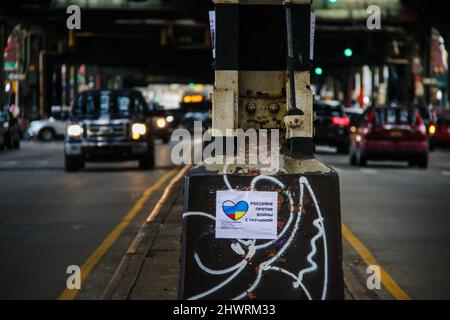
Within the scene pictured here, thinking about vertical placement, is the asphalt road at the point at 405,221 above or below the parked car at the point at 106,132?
below

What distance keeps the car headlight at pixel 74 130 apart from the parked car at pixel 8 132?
14989 millimetres

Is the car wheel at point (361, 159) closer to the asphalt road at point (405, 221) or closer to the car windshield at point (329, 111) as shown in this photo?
the asphalt road at point (405, 221)

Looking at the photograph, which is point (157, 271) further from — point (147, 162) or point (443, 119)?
point (443, 119)

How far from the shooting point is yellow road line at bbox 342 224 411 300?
35.1ft

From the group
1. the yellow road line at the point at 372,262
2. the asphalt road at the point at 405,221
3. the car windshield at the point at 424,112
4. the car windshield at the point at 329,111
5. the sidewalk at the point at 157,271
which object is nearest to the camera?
the sidewalk at the point at 157,271

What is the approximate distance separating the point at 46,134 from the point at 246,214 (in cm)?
5399

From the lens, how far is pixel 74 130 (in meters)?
29.5

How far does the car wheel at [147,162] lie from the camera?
30.0m

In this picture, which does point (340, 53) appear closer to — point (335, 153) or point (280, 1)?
point (335, 153)

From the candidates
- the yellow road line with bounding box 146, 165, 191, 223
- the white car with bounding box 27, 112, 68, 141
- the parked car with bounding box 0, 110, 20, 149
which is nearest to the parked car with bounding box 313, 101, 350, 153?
the parked car with bounding box 0, 110, 20, 149

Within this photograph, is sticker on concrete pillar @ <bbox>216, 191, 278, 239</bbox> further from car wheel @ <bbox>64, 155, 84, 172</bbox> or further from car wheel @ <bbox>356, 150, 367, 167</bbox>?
car wheel @ <bbox>356, 150, 367, 167</bbox>

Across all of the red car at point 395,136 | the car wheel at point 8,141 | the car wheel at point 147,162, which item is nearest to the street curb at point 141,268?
the car wheel at point 147,162
